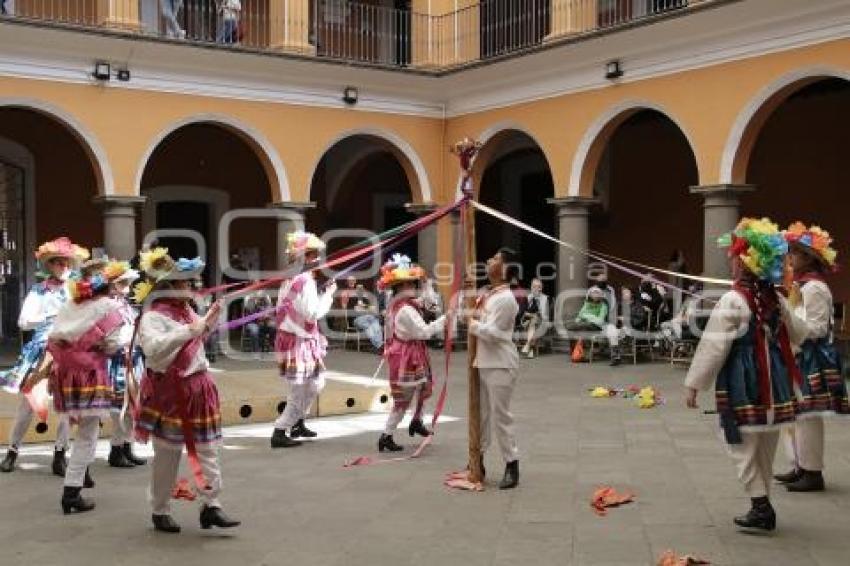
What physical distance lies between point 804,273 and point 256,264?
562 inches

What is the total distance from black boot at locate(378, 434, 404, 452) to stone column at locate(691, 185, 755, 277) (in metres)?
6.96

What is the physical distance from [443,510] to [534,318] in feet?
31.3

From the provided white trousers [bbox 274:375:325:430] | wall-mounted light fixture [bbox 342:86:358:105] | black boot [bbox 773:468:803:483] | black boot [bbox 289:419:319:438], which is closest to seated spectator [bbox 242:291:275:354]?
wall-mounted light fixture [bbox 342:86:358:105]

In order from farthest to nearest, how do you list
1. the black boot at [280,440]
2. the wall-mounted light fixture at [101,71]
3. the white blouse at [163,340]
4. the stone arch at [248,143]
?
the stone arch at [248,143]
the wall-mounted light fixture at [101,71]
the black boot at [280,440]
the white blouse at [163,340]

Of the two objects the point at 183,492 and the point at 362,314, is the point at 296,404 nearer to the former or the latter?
the point at 183,492

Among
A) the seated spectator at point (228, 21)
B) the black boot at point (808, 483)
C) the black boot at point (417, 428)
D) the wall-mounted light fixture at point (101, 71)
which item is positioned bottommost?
the black boot at point (808, 483)

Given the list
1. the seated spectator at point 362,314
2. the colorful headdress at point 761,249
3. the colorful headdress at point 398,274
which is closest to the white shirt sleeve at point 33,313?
the colorful headdress at point 398,274

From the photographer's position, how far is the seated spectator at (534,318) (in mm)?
15359

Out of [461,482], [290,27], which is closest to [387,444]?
[461,482]

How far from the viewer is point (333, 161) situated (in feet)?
67.9

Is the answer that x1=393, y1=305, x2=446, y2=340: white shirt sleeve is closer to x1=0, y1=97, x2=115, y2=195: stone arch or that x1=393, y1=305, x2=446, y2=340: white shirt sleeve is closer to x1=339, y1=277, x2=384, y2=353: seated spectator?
x1=339, y1=277, x2=384, y2=353: seated spectator

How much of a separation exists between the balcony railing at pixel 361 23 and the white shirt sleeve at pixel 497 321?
8.06m

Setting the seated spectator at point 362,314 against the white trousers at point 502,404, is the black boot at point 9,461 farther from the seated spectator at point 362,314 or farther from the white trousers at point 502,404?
the seated spectator at point 362,314

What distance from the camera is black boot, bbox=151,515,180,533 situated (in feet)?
18.9
